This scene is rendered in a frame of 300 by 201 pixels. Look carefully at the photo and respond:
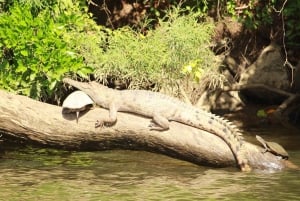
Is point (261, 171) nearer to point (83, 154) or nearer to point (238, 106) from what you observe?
point (83, 154)

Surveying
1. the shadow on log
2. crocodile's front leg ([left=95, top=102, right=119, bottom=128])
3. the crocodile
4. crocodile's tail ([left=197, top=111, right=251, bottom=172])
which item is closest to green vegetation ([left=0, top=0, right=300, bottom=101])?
the crocodile

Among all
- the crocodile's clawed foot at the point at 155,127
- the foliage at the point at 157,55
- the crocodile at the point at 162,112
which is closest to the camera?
the crocodile's clawed foot at the point at 155,127

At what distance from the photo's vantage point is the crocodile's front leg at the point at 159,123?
8508mm

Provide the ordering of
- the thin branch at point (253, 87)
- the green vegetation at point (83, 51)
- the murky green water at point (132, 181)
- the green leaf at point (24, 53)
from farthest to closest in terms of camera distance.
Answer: the thin branch at point (253, 87), the green vegetation at point (83, 51), the green leaf at point (24, 53), the murky green water at point (132, 181)

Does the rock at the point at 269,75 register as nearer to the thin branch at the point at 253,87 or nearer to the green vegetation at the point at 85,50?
the thin branch at the point at 253,87

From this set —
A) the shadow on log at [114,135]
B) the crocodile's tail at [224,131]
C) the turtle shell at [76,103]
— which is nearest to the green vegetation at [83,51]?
the turtle shell at [76,103]

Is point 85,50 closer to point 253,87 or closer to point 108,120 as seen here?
point 108,120

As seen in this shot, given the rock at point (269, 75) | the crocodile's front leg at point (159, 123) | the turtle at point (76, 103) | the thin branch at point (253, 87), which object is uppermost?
the rock at point (269, 75)

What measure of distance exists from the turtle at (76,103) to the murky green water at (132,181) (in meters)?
0.97

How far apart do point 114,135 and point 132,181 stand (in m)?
0.71

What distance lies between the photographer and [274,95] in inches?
567

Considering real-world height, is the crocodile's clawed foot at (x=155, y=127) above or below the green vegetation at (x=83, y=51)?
below

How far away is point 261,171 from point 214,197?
1021 millimetres

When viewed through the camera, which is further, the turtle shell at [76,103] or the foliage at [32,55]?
the foliage at [32,55]
